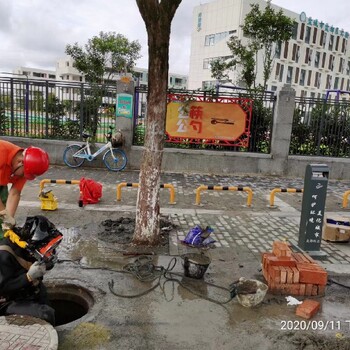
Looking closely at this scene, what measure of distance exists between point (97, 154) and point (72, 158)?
94cm

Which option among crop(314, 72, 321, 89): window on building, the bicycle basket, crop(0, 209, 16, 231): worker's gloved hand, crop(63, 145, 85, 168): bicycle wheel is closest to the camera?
crop(0, 209, 16, 231): worker's gloved hand

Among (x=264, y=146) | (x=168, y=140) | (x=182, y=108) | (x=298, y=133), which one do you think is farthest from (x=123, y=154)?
(x=298, y=133)

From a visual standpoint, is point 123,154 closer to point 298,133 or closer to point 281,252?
point 298,133

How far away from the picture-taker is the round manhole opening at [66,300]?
456 cm

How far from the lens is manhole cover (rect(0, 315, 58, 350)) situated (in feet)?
10.2

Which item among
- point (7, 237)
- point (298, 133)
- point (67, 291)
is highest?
point (298, 133)

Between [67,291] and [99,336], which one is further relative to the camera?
[67,291]

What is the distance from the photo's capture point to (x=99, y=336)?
360cm

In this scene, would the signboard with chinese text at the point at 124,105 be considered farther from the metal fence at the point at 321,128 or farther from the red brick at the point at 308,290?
the red brick at the point at 308,290

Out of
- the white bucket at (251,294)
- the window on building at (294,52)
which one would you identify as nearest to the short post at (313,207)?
the white bucket at (251,294)

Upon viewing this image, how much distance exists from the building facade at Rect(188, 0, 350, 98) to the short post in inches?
1453

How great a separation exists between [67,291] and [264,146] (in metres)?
10.2
